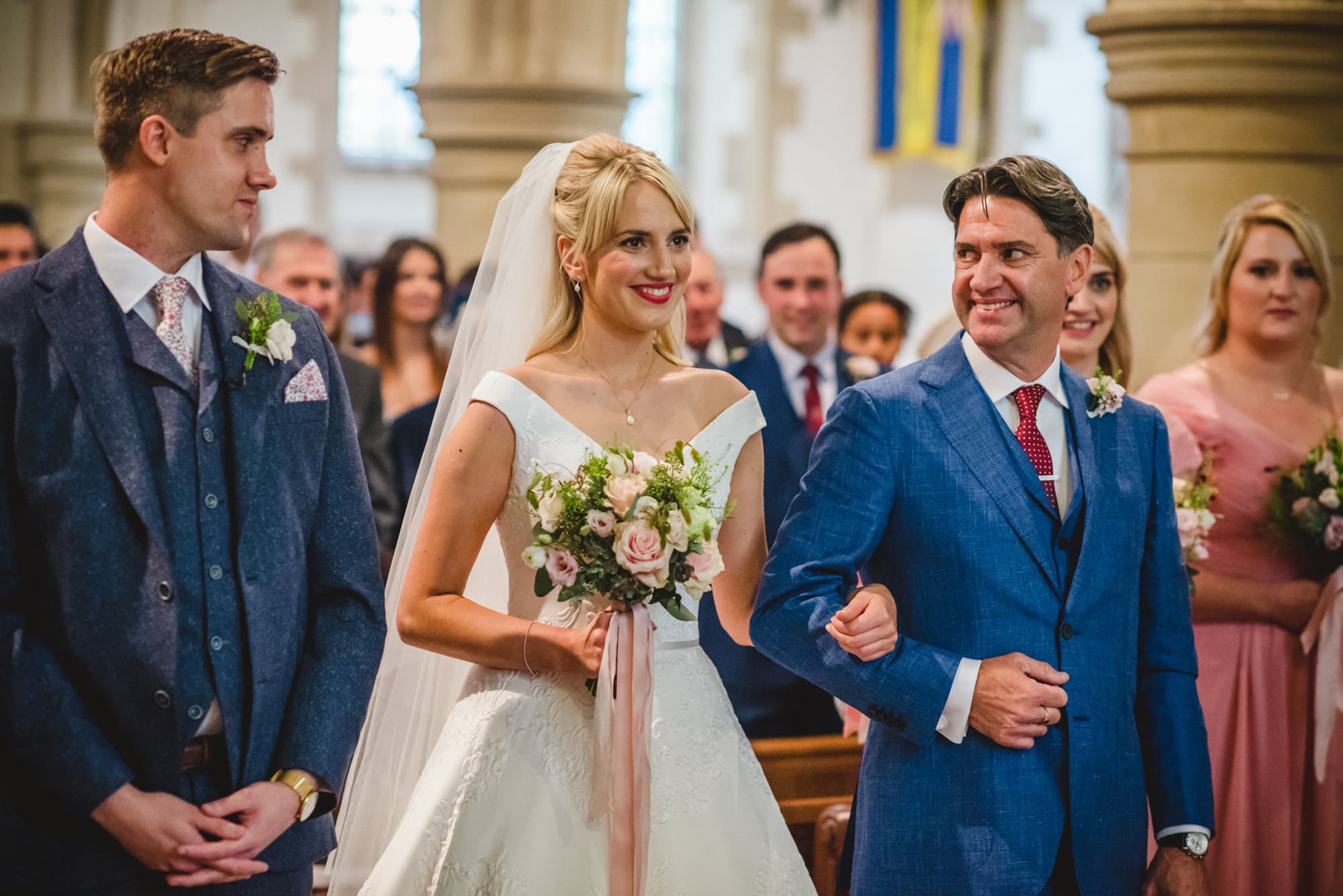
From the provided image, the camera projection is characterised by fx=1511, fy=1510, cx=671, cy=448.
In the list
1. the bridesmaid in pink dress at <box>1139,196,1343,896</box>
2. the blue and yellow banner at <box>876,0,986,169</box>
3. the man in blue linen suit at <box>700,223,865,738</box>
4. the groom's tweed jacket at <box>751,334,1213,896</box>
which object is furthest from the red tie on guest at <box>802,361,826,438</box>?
the blue and yellow banner at <box>876,0,986,169</box>

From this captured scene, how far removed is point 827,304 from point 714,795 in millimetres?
3030

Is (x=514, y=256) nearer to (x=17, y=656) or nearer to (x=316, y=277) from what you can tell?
(x=17, y=656)

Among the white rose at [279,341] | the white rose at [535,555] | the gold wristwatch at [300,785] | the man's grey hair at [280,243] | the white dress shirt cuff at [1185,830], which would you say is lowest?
the white dress shirt cuff at [1185,830]

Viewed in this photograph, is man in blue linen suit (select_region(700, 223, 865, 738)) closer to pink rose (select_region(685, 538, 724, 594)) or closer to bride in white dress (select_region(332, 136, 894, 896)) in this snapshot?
bride in white dress (select_region(332, 136, 894, 896))

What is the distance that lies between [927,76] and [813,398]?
1078 cm

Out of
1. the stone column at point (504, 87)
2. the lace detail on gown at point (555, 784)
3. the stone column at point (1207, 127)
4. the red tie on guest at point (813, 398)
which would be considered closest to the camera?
the lace detail on gown at point (555, 784)

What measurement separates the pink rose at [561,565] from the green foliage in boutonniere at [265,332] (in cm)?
57

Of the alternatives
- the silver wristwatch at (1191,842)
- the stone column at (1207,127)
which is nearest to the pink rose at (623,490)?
the silver wristwatch at (1191,842)

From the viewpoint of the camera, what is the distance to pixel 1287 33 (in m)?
5.41

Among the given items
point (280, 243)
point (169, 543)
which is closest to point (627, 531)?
point (169, 543)

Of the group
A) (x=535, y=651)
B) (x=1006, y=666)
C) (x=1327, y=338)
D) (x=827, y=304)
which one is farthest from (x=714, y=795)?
(x=1327, y=338)

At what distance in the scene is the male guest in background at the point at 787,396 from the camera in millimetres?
4797

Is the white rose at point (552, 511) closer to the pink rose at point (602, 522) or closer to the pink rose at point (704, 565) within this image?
the pink rose at point (602, 522)

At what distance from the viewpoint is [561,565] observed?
2688 millimetres
